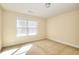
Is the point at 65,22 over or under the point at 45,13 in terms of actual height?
under

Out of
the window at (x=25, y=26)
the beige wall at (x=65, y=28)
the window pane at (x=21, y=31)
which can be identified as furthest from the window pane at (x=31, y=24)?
the beige wall at (x=65, y=28)

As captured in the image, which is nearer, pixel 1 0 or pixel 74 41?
pixel 1 0

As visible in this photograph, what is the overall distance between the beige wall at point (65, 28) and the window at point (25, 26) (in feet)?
0.97

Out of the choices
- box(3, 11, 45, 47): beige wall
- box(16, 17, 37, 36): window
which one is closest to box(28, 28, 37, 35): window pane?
box(16, 17, 37, 36): window

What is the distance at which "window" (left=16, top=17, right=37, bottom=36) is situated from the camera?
Result: 3.27ft

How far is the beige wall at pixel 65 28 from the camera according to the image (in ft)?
3.56

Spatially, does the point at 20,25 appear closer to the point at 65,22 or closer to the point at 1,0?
the point at 1,0

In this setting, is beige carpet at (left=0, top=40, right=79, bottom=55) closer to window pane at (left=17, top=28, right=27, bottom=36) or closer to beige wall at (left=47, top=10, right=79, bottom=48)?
beige wall at (left=47, top=10, right=79, bottom=48)

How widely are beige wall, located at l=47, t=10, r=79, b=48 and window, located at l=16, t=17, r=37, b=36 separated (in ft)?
0.97

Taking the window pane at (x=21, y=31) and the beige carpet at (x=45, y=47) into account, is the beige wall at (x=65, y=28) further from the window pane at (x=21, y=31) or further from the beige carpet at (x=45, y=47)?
the window pane at (x=21, y=31)

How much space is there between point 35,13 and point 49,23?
1.09 ft
